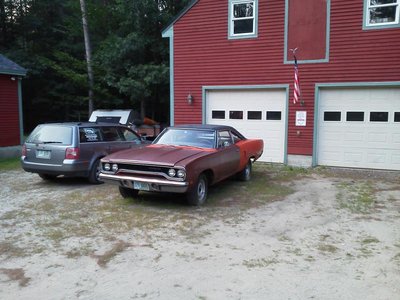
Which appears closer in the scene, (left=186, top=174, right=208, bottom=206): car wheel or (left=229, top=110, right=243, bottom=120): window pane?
(left=186, top=174, right=208, bottom=206): car wheel

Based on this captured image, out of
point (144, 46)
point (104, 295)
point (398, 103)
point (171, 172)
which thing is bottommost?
point (104, 295)

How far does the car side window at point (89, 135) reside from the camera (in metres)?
8.71

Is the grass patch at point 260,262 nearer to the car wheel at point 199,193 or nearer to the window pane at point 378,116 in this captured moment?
the car wheel at point 199,193

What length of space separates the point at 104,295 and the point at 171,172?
9.52 feet

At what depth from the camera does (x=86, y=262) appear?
14.7 ft

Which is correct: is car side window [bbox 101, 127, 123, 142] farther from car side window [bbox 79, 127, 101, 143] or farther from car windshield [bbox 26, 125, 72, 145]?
car windshield [bbox 26, 125, 72, 145]

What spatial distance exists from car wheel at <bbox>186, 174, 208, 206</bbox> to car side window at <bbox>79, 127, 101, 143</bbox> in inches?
127

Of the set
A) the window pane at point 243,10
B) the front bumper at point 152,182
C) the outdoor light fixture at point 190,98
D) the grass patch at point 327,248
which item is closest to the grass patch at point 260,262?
the grass patch at point 327,248

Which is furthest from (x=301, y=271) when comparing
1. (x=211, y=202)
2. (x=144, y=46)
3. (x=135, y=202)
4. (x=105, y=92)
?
(x=105, y=92)

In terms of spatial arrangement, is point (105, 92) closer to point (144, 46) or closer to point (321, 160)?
point (144, 46)

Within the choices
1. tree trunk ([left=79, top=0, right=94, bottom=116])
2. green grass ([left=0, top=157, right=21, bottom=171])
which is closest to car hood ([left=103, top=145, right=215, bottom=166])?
green grass ([left=0, top=157, right=21, bottom=171])

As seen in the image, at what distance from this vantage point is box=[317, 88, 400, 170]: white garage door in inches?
438

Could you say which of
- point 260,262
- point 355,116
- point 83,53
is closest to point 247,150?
point 355,116

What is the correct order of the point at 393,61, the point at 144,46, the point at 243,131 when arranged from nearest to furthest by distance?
1. the point at 393,61
2. the point at 243,131
3. the point at 144,46
